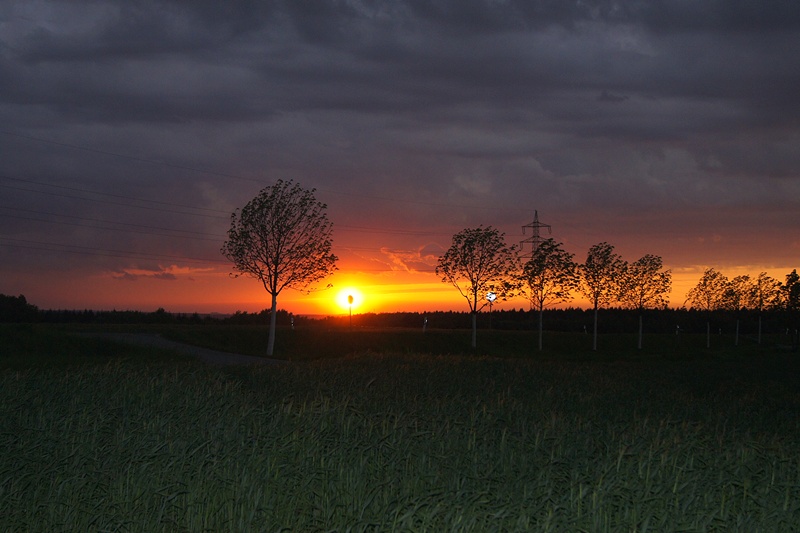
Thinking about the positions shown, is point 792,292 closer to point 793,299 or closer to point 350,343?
point 793,299

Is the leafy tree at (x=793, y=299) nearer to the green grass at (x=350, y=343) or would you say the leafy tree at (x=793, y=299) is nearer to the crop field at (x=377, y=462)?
the green grass at (x=350, y=343)

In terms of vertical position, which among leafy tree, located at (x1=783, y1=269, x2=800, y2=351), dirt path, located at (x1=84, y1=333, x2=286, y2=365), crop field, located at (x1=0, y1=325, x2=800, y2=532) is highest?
leafy tree, located at (x1=783, y1=269, x2=800, y2=351)

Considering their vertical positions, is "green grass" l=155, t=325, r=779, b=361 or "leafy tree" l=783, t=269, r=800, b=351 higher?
"leafy tree" l=783, t=269, r=800, b=351

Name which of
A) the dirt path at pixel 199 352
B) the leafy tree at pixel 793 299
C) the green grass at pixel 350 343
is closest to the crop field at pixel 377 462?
the dirt path at pixel 199 352

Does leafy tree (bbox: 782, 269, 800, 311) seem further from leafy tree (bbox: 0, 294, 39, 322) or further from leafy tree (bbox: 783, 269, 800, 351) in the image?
leafy tree (bbox: 0, 294, 39, 322)

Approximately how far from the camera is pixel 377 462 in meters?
8.55

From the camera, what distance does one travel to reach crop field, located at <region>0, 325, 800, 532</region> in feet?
22.4

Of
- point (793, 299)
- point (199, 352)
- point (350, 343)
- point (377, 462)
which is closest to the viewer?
point (377, 462)

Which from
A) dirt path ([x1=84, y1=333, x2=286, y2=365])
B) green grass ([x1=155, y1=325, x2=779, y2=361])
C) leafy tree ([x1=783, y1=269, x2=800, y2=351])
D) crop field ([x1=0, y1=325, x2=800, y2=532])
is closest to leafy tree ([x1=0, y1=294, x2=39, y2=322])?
green grass ([x1=155, y1=325, x2=779, y2=361])

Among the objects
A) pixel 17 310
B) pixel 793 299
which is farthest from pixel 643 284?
pixel 17 310

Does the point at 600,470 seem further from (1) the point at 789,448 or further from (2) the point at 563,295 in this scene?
(2) the point at 563,295

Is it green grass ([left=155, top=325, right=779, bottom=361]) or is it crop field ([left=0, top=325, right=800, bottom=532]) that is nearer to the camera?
crop field ([left=0, top=325, right=800, bottom=532])

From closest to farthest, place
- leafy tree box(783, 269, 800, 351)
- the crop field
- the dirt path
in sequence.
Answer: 1. the crop field
2. the dirt path
3. leafy tree box(783, 269, 800, 351)

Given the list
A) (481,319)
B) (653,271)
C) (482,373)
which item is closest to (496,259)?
(653,271)
